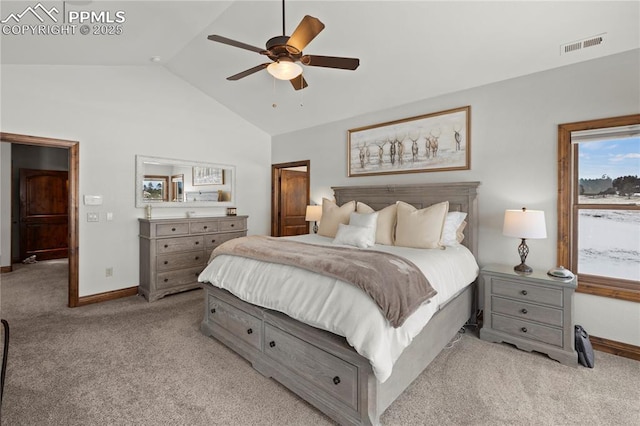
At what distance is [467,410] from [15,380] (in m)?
3.23

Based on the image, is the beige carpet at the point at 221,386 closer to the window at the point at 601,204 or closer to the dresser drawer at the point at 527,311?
the dresser drawer at the point at 527,311

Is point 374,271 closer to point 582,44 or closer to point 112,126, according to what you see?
point 582,44

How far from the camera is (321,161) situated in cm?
509

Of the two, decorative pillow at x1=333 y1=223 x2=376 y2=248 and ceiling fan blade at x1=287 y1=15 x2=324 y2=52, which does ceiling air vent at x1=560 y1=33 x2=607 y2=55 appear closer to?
ceiling fan blade at x1=287 y1=15 x2=324 y2=52

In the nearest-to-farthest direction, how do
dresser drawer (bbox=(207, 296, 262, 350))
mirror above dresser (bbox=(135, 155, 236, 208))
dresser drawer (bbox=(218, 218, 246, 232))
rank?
dresser drawer (bbox=(207, 296, 262, 350)) → mirror above dresser (bbox=(135, 155, 236, 208)) → dresser drawer (bbox=(218, 218, 246, 232))

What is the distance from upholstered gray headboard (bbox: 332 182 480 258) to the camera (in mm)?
3373

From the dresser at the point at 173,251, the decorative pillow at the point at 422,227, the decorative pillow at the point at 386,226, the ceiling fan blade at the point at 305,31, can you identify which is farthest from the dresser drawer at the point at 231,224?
the ceiling fan blade at the point at 305,31

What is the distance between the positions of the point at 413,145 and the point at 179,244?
3556 mm

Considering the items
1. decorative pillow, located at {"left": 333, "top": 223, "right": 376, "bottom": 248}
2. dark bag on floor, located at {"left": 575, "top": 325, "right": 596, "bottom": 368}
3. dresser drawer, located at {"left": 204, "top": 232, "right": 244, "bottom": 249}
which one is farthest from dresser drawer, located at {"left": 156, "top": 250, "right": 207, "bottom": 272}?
dark bag on floor, located at {"left": 575, "top": 325, "right": 596, "bottom": 368}

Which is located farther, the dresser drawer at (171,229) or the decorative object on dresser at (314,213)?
the decorative object on dresser at (314,213)

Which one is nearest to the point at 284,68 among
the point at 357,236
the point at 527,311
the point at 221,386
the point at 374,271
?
the point at 374,271

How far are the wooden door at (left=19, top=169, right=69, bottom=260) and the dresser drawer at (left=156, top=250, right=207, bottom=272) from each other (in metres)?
3.48

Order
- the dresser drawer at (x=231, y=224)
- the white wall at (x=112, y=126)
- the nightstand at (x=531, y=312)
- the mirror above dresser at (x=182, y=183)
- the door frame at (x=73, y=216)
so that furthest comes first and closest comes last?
the dresser drawer at (x=231, y=224), the mirror above dresser at (x=182, y=183), the door frame at (x=73, y=216), the white wall at (x=112, y=126), the nightstand at (x=531, y=312)

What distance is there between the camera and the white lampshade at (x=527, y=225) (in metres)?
2.69
